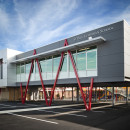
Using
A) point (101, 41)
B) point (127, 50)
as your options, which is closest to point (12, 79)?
point (101, 41)

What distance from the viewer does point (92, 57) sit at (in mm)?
16422

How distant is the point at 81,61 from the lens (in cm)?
1731

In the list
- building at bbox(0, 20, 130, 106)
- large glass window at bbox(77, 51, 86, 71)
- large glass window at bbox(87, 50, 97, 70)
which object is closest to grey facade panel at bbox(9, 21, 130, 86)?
building at bbox(0, 20, 130, 106)

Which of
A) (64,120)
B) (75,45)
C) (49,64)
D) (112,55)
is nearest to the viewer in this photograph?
(64,120)

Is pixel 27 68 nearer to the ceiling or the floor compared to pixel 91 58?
nearer to the floor

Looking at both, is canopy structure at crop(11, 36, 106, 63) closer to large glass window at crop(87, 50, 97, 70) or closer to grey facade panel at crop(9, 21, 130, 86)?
grey facade panel at crop(9, 21, 130, 86)

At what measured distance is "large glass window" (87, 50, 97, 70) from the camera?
639 inches

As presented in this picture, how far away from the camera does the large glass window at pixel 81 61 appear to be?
55.8 ft

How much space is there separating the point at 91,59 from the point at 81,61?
126 cm

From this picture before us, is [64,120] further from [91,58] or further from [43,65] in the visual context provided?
[43,65]

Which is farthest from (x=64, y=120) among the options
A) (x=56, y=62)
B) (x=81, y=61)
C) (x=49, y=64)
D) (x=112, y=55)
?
(x=49, y=64)

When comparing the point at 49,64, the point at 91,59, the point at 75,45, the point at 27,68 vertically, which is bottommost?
the point at 27,68

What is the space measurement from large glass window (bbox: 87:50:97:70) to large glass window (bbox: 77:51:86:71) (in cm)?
50

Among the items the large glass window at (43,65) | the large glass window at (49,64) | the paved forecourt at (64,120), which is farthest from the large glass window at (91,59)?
the large glass window at (43,65)
